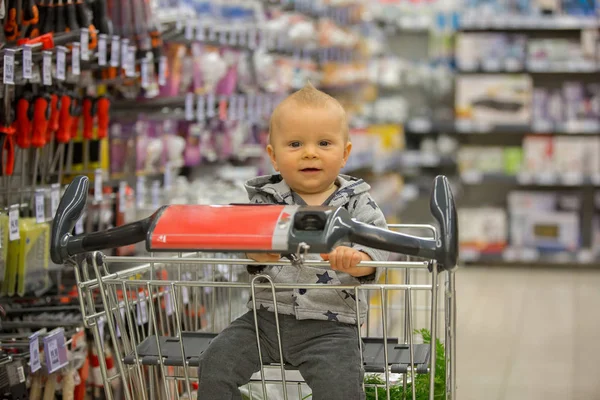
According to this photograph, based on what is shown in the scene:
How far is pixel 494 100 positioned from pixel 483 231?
107cm

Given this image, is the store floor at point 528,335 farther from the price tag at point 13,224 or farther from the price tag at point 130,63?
the price tag at point 13,224

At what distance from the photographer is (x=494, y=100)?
7.24 m

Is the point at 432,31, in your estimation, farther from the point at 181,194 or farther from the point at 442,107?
the point at 181,194

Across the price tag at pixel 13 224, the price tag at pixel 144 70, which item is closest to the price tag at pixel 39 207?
the price tag at pixel 13 224

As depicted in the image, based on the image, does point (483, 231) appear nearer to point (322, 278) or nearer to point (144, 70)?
point (144, 70)

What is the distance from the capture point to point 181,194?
3.88 m

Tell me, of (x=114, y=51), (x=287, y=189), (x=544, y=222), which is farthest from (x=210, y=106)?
(x=544, y=222)

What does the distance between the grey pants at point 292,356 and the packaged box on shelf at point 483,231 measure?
5.47 meters

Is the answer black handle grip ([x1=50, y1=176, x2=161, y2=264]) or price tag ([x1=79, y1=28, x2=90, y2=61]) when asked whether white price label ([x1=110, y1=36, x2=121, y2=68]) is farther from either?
black handle grip ([x1=50, y1=176, x2=161, y2=264])

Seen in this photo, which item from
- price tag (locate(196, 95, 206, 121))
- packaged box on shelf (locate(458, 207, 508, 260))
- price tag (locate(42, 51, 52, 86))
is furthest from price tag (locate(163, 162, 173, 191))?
packaged box on shelf (locate(458, 207, 508, 260))

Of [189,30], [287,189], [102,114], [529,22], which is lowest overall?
[287,189]

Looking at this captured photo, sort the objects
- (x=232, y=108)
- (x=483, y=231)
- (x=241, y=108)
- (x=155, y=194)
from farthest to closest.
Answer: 1. (x=483, y=231)
2. (x=241, y=108)
3. (x=232, y=108)
4. (x=155, y=194)

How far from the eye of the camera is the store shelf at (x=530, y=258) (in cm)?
709

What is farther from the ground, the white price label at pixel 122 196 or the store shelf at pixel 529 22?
the store shelf at pixel 529 22
